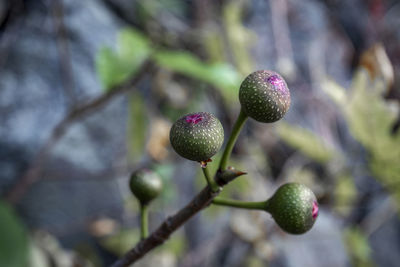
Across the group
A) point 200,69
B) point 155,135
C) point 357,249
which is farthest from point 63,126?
point 357,249

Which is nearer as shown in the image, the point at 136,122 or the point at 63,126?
the point at 63,126

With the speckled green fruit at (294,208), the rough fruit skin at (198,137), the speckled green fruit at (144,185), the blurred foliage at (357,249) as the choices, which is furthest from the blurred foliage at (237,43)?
the rough fruit skin at (198,137)

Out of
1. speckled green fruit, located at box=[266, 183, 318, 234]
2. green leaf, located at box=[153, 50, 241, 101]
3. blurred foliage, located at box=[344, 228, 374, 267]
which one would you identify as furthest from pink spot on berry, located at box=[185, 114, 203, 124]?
blurred foliage, located at box=[344, 228, 374, 267]

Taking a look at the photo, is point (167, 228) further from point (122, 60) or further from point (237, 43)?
point (237, 43)

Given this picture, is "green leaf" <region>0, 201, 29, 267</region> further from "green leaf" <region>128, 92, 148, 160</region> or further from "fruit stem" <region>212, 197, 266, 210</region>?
"fruit stem" <region>212, 197, 266, 210</region>

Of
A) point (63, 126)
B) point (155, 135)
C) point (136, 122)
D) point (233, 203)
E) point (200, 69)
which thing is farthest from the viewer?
point (155, 135)

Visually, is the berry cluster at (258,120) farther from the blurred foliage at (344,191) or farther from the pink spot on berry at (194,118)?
the blurred foliage at (344,191)
